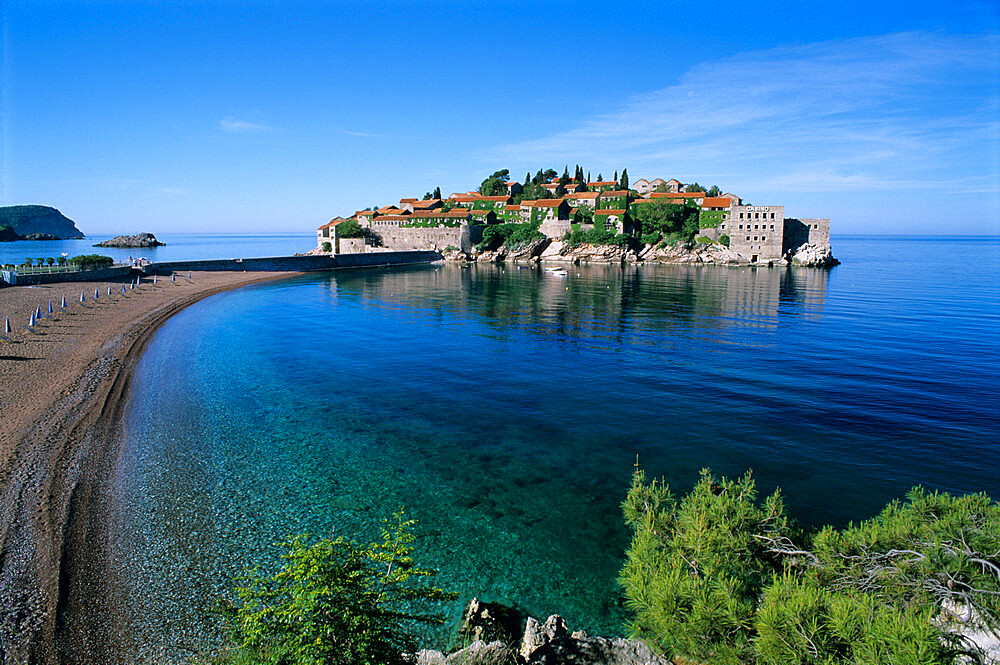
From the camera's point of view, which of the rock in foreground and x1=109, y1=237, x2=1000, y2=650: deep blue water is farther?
x1=109, y1=237, x2=1000, y2=650: deep blue water

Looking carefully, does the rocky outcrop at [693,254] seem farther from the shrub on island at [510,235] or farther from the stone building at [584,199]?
the shrub on island at [510,235]

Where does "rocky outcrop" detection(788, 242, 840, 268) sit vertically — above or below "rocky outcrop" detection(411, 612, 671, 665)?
above

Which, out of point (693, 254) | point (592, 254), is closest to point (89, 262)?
point (592, 254)

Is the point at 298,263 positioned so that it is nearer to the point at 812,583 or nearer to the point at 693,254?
the point at 693,254

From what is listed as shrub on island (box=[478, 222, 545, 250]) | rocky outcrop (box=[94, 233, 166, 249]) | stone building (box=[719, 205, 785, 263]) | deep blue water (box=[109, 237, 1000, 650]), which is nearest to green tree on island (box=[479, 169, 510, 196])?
shrub on island (box=[478, 222, 545, 250])

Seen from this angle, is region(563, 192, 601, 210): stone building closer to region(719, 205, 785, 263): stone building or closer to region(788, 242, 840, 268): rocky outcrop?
region(719, 205, 785, 263): stone building

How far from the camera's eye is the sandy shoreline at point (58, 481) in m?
7.70

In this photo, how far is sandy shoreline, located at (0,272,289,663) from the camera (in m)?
7.70

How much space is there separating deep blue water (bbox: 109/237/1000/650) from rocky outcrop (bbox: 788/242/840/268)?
46.3 meters

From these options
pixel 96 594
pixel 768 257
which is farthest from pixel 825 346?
pixel 768 257

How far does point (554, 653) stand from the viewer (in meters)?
6.71

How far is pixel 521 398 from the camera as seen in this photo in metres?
19.2

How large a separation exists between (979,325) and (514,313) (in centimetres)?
2989

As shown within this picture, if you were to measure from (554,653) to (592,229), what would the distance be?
8890 centimetres
